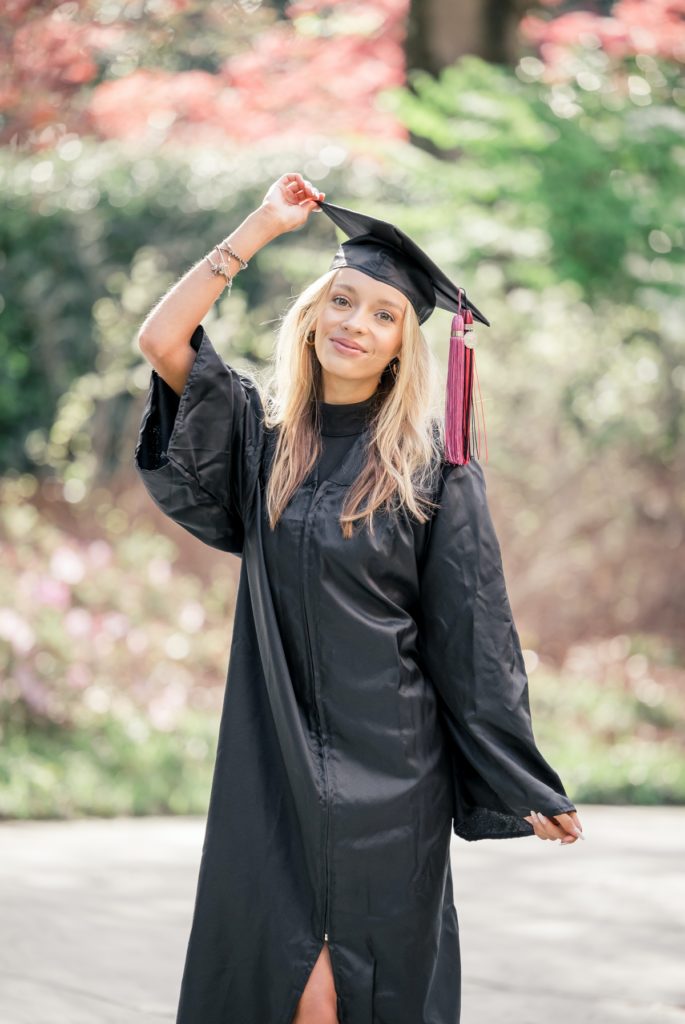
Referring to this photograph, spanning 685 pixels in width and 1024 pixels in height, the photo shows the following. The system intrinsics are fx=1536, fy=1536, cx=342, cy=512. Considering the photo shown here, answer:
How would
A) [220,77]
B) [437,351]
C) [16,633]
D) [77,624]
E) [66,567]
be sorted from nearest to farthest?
[16,633]
[77,624]
[66,567]
[437,351]
[220,77]

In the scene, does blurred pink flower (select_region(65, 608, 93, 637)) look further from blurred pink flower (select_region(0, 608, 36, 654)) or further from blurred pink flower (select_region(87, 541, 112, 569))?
blurred pink flower (select_region(87, 541, 112, 569))

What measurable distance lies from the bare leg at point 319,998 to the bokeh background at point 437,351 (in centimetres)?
323

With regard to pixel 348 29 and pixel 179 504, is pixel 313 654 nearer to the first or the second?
pixel 179 504

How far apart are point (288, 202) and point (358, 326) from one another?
31 centimetres

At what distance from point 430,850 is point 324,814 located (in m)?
0.26

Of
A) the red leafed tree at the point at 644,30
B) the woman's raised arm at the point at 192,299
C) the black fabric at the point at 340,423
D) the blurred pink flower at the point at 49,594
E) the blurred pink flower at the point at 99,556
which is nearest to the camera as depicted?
the woman's raised arm at the point at 192,299

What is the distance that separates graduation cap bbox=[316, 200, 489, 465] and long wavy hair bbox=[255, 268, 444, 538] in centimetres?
5

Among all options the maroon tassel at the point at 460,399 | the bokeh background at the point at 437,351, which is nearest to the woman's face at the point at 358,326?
the maroon tassel at the point at 460,399

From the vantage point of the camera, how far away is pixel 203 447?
309 centimetres

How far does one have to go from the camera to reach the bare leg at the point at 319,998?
295 cm

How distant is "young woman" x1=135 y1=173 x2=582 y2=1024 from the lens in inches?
117

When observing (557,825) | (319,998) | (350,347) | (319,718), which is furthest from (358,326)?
(319,998)

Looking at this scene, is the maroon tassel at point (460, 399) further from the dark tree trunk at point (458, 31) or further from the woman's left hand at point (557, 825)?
the dark tree trunk at point (458, 31)

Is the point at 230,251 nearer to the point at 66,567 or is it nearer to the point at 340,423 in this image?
the point at 340,423
